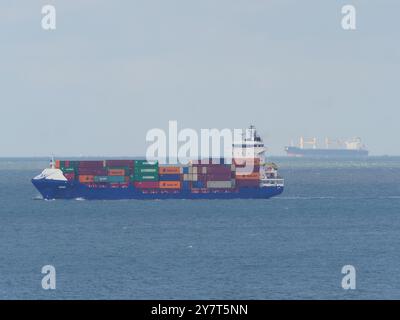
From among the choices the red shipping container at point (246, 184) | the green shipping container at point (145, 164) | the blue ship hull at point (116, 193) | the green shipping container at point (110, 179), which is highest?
the green shipping container at point (145, 164)

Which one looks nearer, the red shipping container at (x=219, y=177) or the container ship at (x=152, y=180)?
the container ship at (x=152, y=180)

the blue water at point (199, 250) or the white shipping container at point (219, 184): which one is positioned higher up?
the white shipping container at point (219, 184)

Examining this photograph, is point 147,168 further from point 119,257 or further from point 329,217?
point 119,257

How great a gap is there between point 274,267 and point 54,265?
16.2m

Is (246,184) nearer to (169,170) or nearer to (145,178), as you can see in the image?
(169,170)

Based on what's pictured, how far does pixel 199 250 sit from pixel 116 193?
52.7 metres

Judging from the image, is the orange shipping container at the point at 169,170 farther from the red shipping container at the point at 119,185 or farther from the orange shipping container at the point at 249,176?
the orange shipping container at the point at 249,176

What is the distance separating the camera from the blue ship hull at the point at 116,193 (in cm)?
11906

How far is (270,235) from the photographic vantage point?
79.1 m

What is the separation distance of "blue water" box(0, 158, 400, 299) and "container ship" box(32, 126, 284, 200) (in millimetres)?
6092
